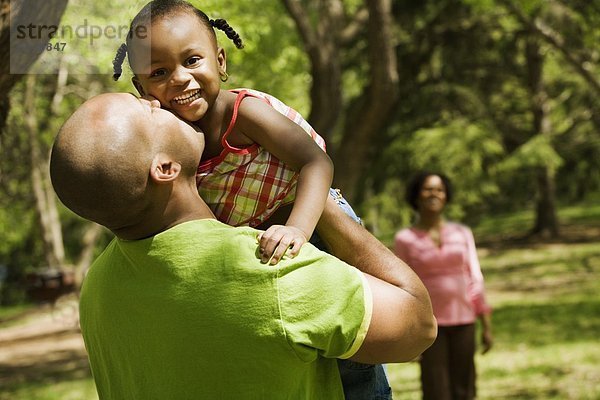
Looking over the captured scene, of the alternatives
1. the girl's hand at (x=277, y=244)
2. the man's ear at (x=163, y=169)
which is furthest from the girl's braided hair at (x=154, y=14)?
the girl's hand at (x=277, y=244)

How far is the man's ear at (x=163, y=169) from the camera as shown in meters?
1.82

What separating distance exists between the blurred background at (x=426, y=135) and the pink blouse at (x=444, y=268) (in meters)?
1.00

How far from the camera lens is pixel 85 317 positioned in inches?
79.3

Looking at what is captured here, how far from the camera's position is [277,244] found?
179 centimetres

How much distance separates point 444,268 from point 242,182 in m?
4.60

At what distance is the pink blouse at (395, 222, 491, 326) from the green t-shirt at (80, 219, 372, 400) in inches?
188

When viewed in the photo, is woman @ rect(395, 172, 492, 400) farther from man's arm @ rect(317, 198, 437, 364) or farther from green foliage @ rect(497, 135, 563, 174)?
green foliage @ rect(497, 135, 563, 174)

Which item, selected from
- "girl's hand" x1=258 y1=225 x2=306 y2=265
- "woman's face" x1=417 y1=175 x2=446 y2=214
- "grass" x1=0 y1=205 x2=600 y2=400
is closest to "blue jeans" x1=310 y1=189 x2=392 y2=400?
"girl's hand" x1=258 y1=225 x2=306 y2=265

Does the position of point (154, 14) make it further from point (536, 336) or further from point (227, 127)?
point (536, 336)

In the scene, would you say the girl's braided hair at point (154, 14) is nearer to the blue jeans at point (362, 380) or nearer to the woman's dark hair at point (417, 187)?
the blue jeans at point (362, 380)

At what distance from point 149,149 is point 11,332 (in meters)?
21.1

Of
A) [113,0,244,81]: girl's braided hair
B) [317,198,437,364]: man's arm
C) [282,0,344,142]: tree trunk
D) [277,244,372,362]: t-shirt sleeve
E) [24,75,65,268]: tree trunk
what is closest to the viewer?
[277,244,372,362]: t-shirt sleeve

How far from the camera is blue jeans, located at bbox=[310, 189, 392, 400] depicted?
2018 millimetres

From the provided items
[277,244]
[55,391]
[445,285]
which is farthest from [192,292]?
[55,391]
